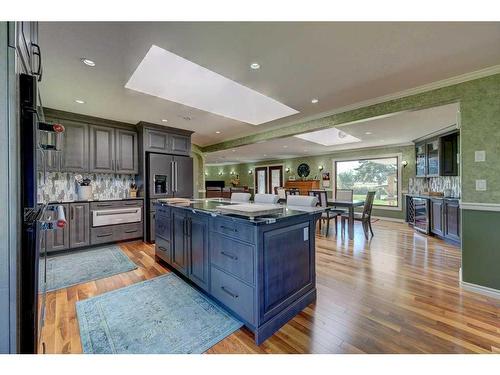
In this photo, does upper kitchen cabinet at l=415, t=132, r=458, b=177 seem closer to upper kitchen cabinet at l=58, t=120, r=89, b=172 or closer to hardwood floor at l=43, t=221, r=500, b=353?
hardwood floor at l=43, t=221, r=500, b=353

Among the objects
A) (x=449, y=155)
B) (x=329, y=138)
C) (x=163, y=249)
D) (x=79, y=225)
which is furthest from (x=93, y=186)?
(x=449, y=155)

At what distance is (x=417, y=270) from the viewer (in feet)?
9.53

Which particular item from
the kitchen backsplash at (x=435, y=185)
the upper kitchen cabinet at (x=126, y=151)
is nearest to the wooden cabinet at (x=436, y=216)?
the kitchen backsplash at (x=435, y=185)

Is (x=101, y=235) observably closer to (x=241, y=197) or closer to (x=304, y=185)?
(x=241, y=197)

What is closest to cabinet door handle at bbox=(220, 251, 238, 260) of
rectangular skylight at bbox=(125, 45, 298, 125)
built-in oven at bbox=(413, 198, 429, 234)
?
rectangular skylight at bbox=(125, 45, 298, 125)

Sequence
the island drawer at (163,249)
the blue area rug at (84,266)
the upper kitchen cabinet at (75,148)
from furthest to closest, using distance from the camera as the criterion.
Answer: the upper kitchen cabinet at (75,148) → the island drawer at (163,249) → the blue area rug at (84,266)

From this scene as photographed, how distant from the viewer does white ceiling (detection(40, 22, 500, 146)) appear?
1649mm

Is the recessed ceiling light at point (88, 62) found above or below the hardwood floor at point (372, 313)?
above

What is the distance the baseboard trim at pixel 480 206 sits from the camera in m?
2.26

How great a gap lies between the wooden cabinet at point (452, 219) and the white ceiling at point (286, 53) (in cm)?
271

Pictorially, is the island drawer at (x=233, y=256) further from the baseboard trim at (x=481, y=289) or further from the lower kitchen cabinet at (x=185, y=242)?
the baseboard trim at (x=481, y=289)

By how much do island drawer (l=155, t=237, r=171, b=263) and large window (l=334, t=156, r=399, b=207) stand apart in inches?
254
